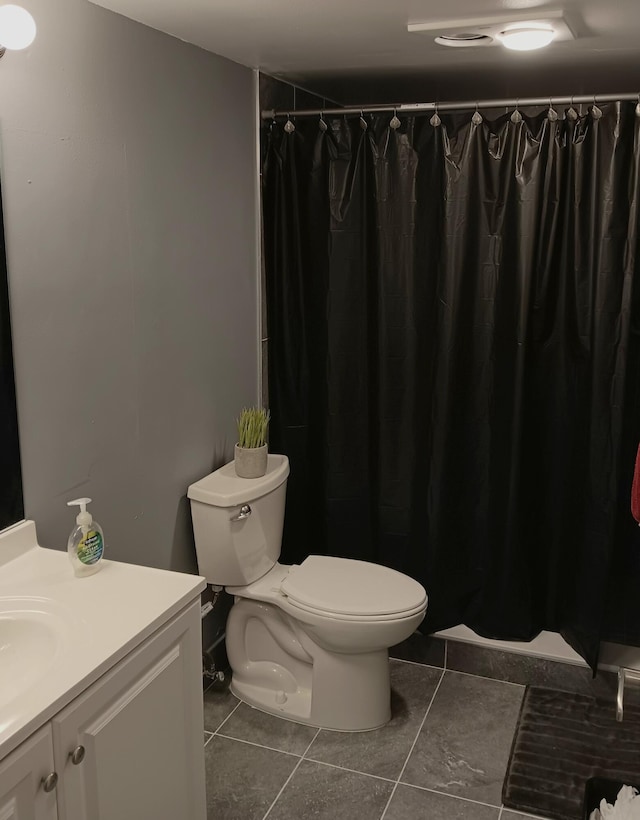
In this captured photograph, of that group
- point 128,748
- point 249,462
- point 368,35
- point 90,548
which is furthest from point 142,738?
point 368,35

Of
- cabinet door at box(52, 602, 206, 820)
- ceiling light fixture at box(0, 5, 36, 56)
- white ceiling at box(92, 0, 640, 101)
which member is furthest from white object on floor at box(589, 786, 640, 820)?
ceiling light fixture at box(0, 5, 36, 56)

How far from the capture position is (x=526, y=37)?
2.12 metres

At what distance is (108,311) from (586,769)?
6.27 ft

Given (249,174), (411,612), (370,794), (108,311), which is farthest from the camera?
(249,174)

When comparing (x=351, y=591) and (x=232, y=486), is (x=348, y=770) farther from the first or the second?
(x=232, y=486)

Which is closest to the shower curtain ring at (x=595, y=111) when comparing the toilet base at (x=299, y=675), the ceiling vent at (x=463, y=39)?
the ceiling vent at (x=463, y=39)

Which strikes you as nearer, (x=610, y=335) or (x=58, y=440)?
(x=58, y=440)

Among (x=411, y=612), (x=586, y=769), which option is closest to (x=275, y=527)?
(x=411, y=612)

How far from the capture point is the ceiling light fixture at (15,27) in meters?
1.63

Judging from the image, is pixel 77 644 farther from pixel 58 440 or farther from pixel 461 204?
pixel 461 204

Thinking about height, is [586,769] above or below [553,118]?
below

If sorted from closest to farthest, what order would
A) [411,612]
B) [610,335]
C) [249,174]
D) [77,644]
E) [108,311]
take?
[77,644] → [108,311] → [411,612] → [610,335] → [249,174]

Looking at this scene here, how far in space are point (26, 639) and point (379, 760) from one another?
127cm

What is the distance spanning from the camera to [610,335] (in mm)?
2607
